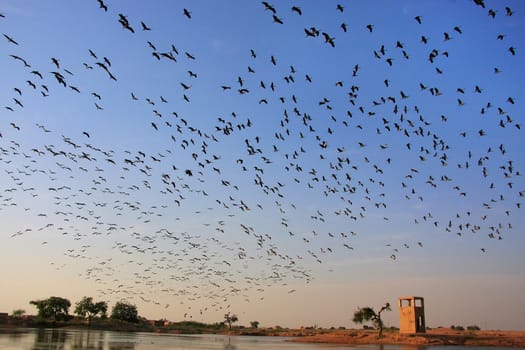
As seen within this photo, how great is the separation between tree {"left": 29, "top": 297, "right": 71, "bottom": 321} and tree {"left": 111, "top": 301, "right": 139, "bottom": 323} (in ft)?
82.5

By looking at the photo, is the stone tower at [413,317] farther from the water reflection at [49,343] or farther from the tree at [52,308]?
the tree at [52,308]

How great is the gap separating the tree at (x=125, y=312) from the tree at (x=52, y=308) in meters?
25.1

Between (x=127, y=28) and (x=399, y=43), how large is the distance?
13431 mm

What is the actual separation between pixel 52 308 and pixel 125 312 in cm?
3276

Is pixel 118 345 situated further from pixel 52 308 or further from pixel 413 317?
pixel 52 308

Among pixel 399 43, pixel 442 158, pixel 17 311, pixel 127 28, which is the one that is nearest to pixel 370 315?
pixel 442 158

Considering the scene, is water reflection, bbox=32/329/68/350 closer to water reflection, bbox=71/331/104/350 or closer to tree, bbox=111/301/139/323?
Answer: water reflection, bbox=71/331/104/350

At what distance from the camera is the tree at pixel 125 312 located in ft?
551

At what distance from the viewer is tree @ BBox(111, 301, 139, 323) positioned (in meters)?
168

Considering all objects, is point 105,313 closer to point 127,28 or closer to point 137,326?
point 137,326

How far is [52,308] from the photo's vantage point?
468 ft

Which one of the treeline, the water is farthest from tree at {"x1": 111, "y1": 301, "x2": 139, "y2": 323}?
the water

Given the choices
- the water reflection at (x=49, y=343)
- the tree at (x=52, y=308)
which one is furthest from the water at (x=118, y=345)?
the tree at (x=52, y=308)

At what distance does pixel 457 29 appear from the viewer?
22547mm
